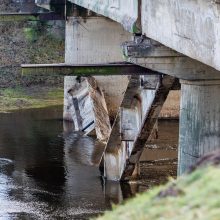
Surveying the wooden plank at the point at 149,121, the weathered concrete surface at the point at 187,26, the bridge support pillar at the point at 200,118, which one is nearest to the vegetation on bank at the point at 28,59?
the wooden plank at the point at 149,121

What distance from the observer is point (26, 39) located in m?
41.7

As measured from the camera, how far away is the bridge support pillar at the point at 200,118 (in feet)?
55.8

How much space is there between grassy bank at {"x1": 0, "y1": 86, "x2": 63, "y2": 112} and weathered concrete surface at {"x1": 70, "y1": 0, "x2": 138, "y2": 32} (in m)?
9.87

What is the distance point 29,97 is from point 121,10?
15852 millimetres

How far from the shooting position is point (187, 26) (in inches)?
587

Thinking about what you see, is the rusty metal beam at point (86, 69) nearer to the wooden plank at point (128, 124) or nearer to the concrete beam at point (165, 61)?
the concrete beam at point (165, 61)

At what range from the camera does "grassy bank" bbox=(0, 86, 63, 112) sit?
113 feet

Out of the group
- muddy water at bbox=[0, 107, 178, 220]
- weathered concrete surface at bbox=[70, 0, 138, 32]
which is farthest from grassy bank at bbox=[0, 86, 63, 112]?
weathered concrete surface at bbox=[70, 0, 138, 32]

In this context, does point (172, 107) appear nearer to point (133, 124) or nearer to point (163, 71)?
point (133, 124)

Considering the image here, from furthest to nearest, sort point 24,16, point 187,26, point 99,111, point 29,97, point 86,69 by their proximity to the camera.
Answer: point 29,97
point 24,16
point 99,111
point 86,69
point 187,26

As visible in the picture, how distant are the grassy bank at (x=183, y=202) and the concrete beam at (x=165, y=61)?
1108 cm

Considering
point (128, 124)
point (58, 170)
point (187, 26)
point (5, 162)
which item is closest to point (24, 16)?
point (5, 162)

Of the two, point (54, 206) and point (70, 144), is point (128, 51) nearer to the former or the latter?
point (54, 206)

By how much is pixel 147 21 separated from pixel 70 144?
10022 mm
